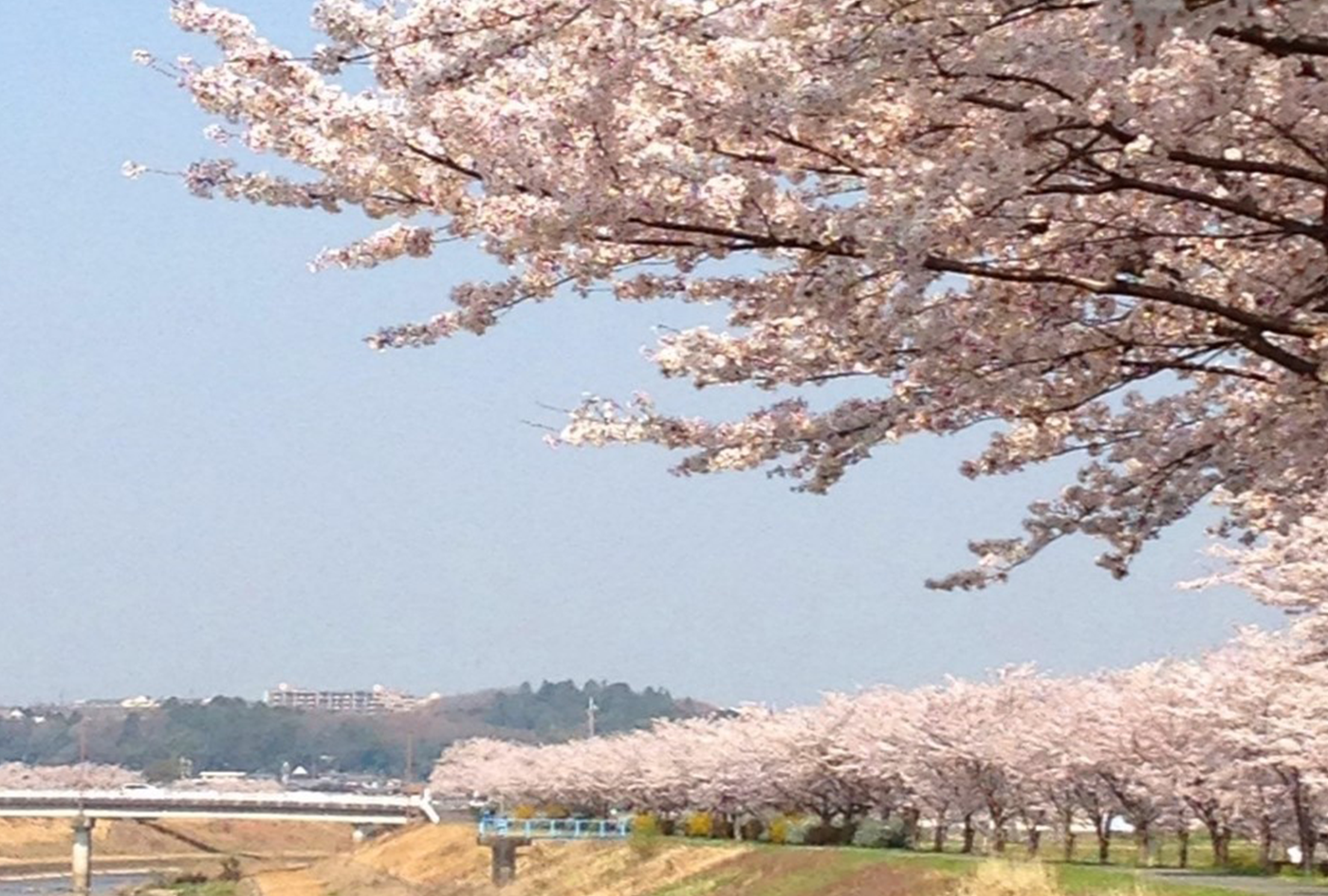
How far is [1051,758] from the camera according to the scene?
4366 centimetres

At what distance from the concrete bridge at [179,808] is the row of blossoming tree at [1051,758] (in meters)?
28.1

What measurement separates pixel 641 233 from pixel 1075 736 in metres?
37.0

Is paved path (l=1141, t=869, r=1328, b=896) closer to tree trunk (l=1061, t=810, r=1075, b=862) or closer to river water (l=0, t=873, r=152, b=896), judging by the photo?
tree trunk (l=1061, t=810, r=1075, b=862)

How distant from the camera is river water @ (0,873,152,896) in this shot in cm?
9694

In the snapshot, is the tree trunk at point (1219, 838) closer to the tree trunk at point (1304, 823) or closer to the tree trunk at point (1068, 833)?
the tree trunk at point (1068, 833)

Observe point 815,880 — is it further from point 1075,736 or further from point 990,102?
point 990,102

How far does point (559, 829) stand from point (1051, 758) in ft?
72.6

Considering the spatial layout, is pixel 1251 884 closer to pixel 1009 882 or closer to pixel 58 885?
pixel 1009 882

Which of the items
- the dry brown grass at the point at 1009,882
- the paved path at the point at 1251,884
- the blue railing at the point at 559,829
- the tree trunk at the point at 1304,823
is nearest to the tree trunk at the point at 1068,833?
the tree trunk at the point at 1304,823

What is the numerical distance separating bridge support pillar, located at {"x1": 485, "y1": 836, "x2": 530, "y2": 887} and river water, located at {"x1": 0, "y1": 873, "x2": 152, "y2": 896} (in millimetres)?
39085

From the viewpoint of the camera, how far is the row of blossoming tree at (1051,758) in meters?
33.7

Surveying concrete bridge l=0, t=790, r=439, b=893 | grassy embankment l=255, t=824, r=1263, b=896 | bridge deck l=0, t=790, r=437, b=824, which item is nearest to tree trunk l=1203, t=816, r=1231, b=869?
grassy embankment l=255, t=824, r=1263, b=896

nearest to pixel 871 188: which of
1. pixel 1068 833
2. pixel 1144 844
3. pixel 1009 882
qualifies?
pixel 1009 882

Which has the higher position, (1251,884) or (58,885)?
(1251,884)
